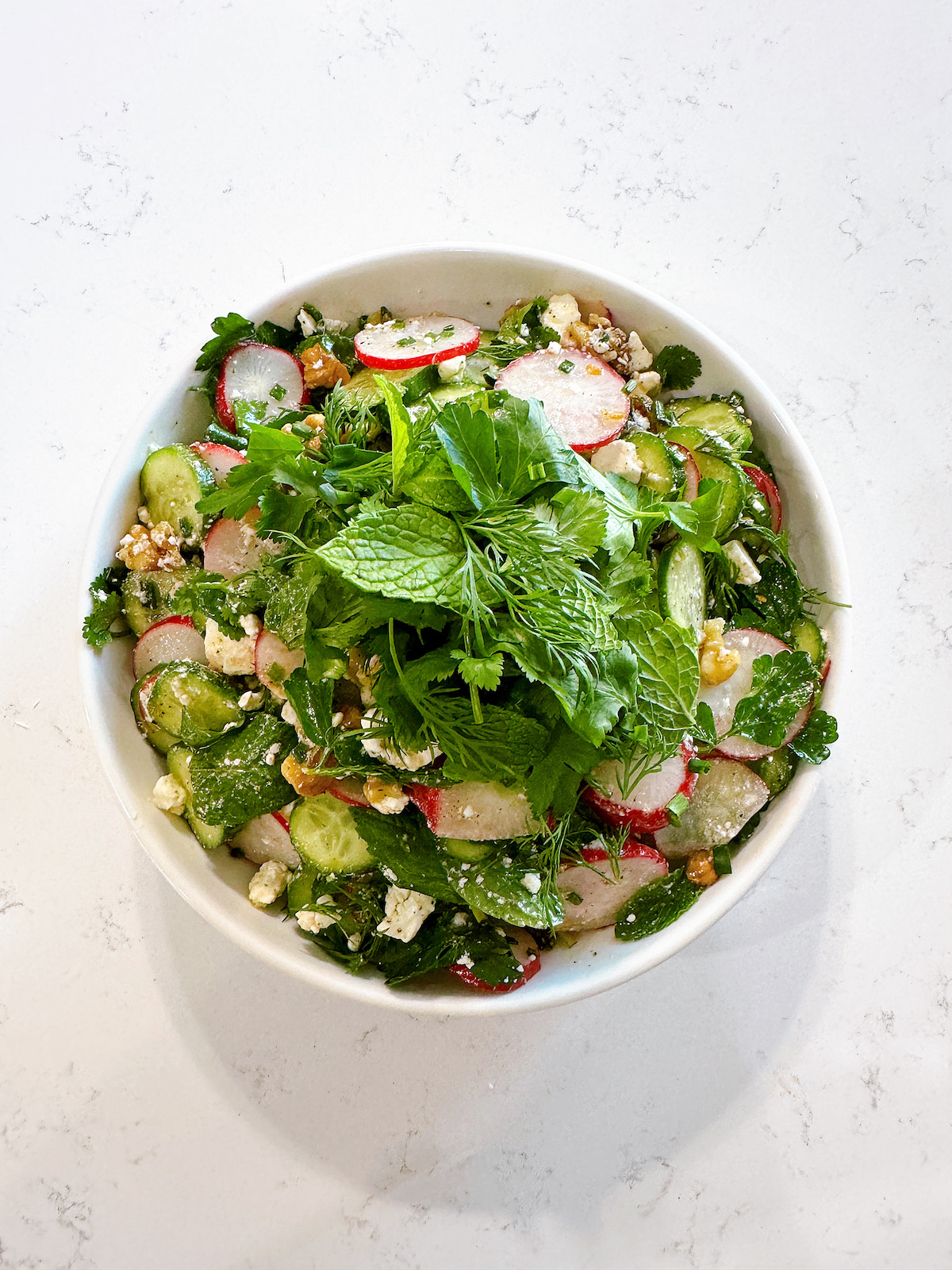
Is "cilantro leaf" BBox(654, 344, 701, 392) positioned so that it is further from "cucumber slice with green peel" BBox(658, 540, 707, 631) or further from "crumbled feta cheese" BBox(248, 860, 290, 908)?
"crumbled feta cheese" BBox(248, 860, 290, 908)

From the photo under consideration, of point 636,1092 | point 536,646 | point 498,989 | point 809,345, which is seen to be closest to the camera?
point 536,646

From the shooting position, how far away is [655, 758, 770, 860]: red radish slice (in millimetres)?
1988

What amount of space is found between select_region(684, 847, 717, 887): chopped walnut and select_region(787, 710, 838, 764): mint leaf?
0.28 m

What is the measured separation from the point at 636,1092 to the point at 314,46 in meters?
2.98

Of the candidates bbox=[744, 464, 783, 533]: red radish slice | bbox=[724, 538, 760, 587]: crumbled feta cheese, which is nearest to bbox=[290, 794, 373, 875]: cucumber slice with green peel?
bbox=[724, 538, 760, 587]: crumbled feta cheese

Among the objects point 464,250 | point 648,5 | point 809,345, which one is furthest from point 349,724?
point 648,5

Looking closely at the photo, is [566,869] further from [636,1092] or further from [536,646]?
[636,1092]

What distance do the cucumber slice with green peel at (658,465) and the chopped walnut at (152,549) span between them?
1001 mm

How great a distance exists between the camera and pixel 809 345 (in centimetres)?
265

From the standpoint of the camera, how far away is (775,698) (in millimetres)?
1938

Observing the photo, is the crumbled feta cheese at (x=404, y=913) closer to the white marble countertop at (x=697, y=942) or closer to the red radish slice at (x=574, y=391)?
the white marble countertop at (x=697, y=942)

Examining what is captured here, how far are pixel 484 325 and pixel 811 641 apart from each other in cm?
107


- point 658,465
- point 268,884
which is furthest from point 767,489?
point 268,884

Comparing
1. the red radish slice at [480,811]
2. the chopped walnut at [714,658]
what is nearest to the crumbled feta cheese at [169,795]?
the red radish slice at [480,811]
